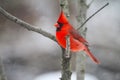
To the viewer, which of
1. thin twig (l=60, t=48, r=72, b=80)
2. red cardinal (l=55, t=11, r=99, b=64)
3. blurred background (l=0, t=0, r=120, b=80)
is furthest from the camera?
blurred background (l=0, t=0, r=120, b=80)

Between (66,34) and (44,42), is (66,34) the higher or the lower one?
the lower one

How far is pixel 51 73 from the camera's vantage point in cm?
461

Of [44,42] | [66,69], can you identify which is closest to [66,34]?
[66,69]

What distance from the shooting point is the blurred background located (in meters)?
4.67

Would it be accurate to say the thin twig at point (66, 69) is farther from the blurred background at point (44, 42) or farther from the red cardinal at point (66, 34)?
the blurred background at point (44, 42)

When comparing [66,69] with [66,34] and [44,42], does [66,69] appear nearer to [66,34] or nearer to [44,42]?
[66,34]

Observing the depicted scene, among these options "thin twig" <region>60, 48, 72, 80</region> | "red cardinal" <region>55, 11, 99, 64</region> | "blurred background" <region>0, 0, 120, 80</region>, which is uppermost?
"blurred background" <region>0, 0, 120, 80</region>

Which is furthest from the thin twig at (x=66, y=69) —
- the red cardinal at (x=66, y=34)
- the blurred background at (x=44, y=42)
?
the blurred background at (x=44, y=42)

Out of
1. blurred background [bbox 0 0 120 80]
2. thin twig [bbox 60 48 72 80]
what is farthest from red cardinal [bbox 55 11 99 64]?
blurred background [bbox 0 0 120 80]

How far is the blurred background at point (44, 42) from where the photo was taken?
15.3 feet

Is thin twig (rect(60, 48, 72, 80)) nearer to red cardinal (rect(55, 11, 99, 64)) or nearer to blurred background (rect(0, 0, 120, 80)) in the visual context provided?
red cardinal (rect(55, 11, 99, 64))

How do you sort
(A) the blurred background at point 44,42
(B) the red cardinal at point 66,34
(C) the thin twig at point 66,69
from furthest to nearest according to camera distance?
1. (A) the blurred background at point 44,42
2. (B) the red cardinal at point 66,34
3. (C) the thin twig at point 66,69

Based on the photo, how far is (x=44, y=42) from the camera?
5051mm

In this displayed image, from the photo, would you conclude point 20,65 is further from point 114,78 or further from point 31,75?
point 114,78
